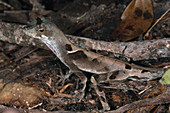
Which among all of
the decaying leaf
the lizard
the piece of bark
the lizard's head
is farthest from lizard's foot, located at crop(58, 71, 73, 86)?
the decaying leaf

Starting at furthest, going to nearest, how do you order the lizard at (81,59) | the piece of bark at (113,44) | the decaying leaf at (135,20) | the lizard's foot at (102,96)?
the decaying leaf at (135,20) → the piece of bark at (113,44) → the lizard at (81,59) → the lizard's foot at (102,96)

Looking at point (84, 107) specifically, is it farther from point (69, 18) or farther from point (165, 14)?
point (165, 14)

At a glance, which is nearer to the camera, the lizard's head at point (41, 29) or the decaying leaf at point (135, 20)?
the lizard's head at point (41, 29)

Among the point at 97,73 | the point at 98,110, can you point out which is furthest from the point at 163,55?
the point at 98,110

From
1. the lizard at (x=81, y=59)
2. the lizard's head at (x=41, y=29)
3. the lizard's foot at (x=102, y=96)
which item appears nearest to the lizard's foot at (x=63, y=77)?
the lizard at (x=81, y=59)

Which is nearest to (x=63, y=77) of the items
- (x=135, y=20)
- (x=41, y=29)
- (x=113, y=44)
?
(x=41, y=29)

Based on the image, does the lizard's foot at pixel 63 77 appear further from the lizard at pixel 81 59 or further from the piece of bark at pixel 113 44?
the piece of bark at pixel 113 44

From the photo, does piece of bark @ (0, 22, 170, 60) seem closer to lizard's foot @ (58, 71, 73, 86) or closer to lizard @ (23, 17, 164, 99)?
lizard @ (23, 17, 164, 99)
